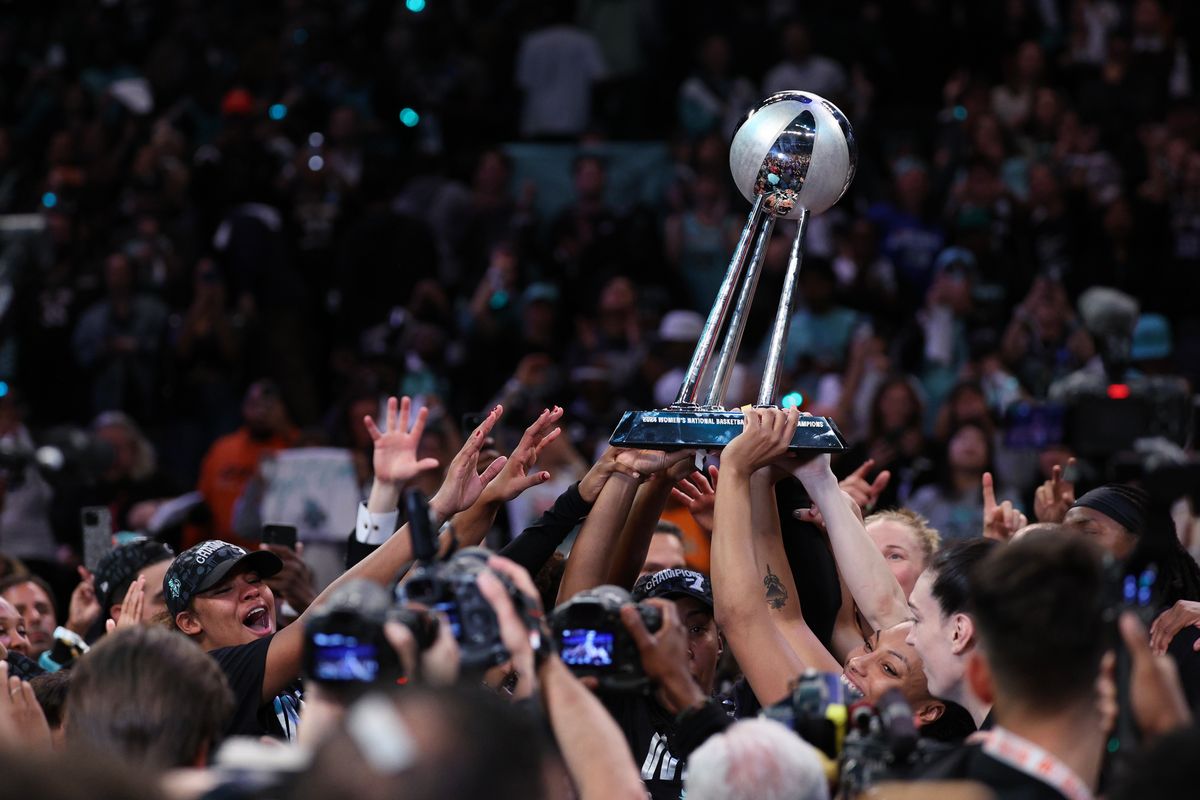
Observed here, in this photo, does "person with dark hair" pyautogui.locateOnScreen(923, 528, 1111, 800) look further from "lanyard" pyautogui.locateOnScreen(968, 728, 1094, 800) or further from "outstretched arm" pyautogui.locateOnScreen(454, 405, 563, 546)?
"outstretched arm" pyautogui.locateOnScreen(454, 405, 563, 546)

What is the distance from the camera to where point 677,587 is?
4.92m

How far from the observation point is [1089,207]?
11.1m

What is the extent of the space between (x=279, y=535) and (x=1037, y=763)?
3.65 metres

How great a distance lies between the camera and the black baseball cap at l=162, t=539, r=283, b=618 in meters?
4.91

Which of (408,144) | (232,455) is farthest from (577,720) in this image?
(408,144)

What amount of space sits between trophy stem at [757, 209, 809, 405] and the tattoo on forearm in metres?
0.47

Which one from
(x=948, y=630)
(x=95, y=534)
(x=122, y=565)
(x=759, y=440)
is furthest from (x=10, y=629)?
(x=948, y=630)

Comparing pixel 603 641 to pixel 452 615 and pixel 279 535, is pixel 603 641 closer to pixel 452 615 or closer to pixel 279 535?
pixel 452 615

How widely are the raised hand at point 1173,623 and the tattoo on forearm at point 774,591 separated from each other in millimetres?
991

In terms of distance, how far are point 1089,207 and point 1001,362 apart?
5.78ft

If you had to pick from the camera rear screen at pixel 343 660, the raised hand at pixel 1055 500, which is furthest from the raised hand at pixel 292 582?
the camera rear screen at pixel 343 660

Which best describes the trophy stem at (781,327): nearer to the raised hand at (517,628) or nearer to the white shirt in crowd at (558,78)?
the raised hand at (517,628)

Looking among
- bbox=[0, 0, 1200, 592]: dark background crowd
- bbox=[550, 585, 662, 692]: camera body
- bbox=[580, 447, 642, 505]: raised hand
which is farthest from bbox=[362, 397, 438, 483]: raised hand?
bbox=[0, 0, 1200, 592]: dark background crowd

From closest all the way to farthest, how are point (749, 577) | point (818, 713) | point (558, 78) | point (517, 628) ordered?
point (517, 628) → point (818, 713) → point (749, 577) → point (558, 78)
